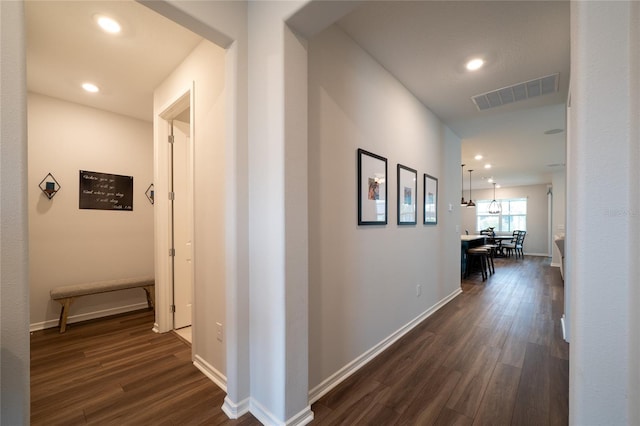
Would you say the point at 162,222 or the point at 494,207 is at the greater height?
the point at 494,207

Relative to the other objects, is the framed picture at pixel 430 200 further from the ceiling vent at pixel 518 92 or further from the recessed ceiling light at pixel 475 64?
the recessed ceiling light at pixel 475 64

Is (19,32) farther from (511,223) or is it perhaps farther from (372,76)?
(511,223)

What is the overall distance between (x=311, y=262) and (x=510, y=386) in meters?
1.76

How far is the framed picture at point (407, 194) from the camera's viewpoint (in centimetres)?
280

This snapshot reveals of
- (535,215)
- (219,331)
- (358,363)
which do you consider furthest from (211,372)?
(535,215)

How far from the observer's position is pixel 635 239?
2.48ft

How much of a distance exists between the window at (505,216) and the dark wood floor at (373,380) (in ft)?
29.9

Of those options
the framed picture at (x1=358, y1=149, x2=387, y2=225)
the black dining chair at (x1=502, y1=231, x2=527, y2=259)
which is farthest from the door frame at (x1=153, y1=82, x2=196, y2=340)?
the black dining chair at (x1=502, y1=231, x2=527, y2=259)

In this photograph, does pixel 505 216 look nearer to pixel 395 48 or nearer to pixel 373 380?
pixel 395 48

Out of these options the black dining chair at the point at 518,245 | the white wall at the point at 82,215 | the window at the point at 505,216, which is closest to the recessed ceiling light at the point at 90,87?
the white wall at the point at 82,215

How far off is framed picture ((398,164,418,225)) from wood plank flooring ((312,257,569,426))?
4.13 feet

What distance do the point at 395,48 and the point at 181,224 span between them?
9.36 ft

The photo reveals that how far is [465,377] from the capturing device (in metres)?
2.06

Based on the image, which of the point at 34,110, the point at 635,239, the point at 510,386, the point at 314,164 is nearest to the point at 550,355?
the point at 510,386
